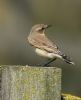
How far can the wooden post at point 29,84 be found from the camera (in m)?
4.01

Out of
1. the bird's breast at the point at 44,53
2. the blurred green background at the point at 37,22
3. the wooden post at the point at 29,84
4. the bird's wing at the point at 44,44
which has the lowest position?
the wooden post at the point at 29,84

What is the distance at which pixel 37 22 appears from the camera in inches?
581

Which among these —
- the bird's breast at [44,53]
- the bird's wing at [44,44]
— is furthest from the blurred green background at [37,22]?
the bird's breast at [44,53]

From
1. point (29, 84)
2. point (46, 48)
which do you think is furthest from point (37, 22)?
point (29, 84)

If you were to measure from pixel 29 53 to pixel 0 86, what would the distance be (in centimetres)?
999

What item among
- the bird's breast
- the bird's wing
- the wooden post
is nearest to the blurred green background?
the bird's wing

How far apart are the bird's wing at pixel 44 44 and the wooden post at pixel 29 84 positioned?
201 cm

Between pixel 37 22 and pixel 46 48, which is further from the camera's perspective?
pixel 37 22

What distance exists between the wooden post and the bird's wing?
6.58 feet

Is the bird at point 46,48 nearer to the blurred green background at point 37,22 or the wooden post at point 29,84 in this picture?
the wooden post at point 29,84

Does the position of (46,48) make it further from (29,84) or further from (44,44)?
(29,84)

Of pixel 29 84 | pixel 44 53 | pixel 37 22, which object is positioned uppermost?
pixel 37 22

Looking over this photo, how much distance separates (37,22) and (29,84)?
35.3ft

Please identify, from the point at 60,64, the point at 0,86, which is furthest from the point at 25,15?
the point at 0,86
